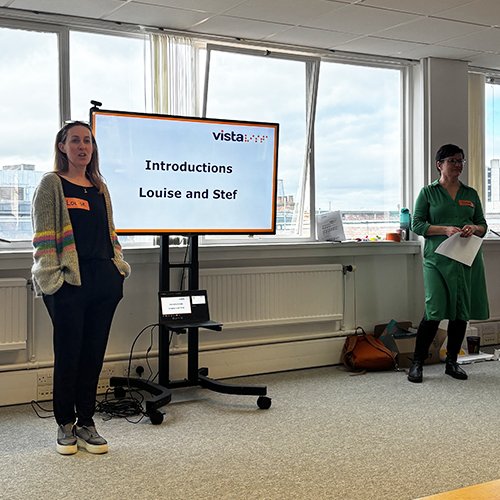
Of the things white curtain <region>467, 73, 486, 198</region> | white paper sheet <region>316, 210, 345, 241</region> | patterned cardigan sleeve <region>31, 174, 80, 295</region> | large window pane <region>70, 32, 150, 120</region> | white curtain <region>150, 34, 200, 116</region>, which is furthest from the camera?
white curtain <region>467, 73, 486, 198</region>

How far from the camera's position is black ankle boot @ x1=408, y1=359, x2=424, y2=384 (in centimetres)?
466

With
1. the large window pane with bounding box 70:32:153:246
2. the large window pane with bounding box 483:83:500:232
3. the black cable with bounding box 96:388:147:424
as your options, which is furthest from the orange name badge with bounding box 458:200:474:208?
the black cable with bounding box 96:388:147:424

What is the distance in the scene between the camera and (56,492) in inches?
112

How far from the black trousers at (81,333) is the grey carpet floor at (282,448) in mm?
241

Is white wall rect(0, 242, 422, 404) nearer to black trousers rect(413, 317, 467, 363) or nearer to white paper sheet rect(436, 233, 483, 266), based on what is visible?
black trousers rect(413, 317, 467, 363)

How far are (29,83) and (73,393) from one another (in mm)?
2000

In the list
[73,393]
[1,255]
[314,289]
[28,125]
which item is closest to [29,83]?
[28,125]

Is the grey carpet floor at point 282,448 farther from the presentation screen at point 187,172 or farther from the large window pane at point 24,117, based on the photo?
the large window pane at point 24,117

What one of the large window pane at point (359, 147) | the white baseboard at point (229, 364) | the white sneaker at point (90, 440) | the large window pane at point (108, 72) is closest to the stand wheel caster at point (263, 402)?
the white baseboard at point (229, 364)

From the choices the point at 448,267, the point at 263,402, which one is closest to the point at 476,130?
the point at 448,267

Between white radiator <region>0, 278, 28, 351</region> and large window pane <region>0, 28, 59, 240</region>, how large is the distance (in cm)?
35

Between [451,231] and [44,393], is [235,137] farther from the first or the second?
[44,393]

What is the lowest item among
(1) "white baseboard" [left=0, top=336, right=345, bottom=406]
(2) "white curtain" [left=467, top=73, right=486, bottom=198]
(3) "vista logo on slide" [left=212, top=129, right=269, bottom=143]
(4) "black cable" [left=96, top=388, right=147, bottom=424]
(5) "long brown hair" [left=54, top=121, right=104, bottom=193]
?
(4) "black cable" [left=96, top=388, right=147, bottom=424]

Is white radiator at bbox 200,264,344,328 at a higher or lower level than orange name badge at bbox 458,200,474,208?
lower
